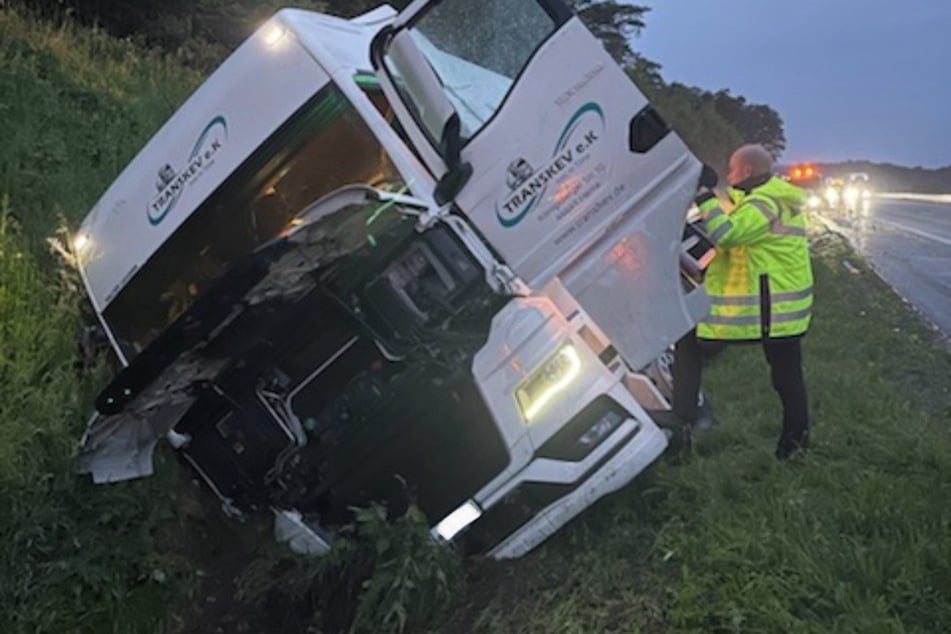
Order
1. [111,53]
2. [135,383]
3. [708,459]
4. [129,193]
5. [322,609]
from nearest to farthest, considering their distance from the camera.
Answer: [135,383]
[322,609]
[129,193]
[708,459]
[111,53]

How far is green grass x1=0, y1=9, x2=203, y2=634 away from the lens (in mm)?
3736

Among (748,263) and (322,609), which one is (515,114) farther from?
(322,609)

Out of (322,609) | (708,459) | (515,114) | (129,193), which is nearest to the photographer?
(322,609)

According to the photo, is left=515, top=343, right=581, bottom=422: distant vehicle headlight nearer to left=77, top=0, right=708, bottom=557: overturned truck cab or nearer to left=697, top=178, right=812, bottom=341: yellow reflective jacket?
left=77, top=0, right=708, bottom=557: overturned truck cab

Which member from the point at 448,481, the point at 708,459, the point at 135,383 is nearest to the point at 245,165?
the point at 135,383

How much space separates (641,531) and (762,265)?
1.50 metres

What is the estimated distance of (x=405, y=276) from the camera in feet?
12.4

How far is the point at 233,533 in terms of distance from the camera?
4.74 meters

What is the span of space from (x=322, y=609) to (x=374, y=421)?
754 millimetres

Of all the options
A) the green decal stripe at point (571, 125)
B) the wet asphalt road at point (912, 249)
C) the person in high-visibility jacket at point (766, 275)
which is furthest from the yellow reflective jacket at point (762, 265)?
the wet asphalt road at point (912, 249)

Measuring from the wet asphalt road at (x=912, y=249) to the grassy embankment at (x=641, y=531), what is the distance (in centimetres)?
538

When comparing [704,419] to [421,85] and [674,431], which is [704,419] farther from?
[421,85]

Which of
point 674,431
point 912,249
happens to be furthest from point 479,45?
point 912,249

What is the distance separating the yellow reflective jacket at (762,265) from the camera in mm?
4727
